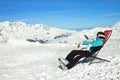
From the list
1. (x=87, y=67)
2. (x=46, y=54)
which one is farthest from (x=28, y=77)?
(x=46, y=54)

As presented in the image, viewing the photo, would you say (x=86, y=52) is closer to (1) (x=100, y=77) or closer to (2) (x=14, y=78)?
(1) (x=100, y=77)

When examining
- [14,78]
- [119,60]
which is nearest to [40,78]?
[14,78]

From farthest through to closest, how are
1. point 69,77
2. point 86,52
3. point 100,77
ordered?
1. point 86,52
2. point 69,77
3. point 100,77

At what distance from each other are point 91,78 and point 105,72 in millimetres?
926

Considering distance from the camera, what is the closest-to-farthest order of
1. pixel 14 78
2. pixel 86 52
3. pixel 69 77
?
pixel 69 77, pixel 14 78, pixel 86 52

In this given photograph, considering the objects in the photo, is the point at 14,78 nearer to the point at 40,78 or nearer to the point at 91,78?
the point at 40,78

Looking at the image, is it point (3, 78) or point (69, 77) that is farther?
point (3, 78)

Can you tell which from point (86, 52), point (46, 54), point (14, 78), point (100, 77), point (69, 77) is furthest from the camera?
point (46, 54)

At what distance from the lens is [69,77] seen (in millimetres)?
12461

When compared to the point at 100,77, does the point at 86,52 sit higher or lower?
higher

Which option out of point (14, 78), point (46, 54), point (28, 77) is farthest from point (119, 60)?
point (46, 54)

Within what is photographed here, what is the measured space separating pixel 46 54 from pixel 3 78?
10.7m

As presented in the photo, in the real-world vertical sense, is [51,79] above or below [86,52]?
below

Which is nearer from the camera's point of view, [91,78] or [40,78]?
[91,78]
